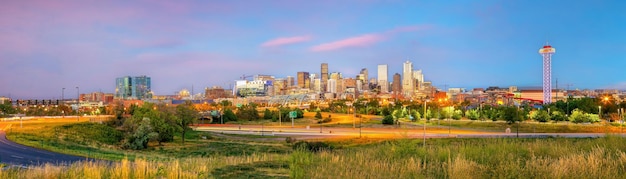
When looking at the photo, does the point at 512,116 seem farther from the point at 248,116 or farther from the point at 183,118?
the point at 248,116

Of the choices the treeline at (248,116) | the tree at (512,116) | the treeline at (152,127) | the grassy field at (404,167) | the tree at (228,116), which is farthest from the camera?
the tree at (228,116)

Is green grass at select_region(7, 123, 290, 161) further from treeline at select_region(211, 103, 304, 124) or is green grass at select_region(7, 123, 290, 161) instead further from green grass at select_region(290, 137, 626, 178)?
treeline at select_region(211, 103, 304, 124)

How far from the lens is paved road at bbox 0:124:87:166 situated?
27.7 meters

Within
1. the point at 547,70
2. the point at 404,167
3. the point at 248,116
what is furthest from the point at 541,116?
the point at 547,70

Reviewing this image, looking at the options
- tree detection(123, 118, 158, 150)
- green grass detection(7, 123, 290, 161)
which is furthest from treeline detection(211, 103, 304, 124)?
→ tree detection(123, 118, 158, 150)

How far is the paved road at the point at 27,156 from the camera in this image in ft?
90.8

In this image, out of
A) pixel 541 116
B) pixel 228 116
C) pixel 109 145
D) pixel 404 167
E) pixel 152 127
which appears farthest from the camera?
pixel 228 116

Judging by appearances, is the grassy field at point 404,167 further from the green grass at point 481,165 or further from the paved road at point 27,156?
the paved road at point 27,156

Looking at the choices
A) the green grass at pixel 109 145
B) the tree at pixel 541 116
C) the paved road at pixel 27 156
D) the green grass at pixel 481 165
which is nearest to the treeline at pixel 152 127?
the green grass at pixel 109 145

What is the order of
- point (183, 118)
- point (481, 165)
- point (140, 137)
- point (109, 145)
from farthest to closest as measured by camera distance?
point (183, 118) → point (140, 137) → point (109, 145) → point (481, 165)

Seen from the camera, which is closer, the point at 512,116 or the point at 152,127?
the point at 152,127

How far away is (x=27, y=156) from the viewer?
3039 cm

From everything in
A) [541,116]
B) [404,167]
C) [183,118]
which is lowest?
[541,116]

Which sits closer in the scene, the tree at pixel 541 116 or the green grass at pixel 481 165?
the green grass at pixel 481 165
